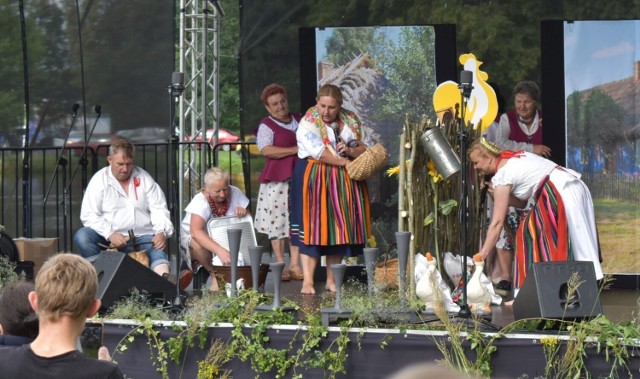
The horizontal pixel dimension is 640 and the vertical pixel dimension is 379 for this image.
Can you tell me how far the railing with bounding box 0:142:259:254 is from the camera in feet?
26.8

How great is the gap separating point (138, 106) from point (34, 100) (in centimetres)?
73

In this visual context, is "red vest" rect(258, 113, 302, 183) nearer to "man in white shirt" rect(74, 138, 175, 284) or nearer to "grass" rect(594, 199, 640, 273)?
"man in white shirt" rect(74, 138, 175, 284)

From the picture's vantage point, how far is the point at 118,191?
705 cm

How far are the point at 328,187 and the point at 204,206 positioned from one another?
2.49ft

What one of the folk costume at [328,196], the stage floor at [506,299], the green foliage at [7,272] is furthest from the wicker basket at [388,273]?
the green foliage at [7,272]

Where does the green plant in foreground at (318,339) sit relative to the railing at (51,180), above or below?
below

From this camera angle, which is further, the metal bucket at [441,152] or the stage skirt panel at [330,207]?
→ the stage skirt panel at [330,207]

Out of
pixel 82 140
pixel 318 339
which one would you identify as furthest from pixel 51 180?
pixel 318 339

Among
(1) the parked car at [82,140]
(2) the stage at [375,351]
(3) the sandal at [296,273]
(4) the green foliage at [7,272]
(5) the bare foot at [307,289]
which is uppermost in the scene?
(1) the parked car at [82,140]

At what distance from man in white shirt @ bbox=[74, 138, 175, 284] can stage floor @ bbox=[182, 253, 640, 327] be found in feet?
1.43

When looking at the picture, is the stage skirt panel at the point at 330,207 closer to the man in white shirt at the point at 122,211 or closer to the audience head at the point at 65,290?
the man in white shirt at the point at 122,211

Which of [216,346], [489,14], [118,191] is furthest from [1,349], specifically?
[489,14]

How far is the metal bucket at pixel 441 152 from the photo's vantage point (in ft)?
20.6

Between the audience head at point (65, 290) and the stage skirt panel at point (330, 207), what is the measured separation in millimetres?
4266
